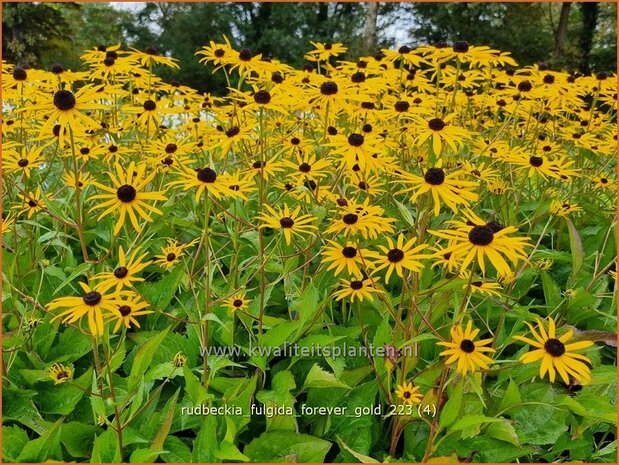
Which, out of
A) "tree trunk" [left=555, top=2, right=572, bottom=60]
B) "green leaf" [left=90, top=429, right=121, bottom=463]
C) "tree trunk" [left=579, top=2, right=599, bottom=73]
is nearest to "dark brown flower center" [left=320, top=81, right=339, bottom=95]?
"green leaf" [left=90, top=429, right=121, bottom=463]

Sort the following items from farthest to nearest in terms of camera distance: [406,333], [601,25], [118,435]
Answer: [601,25], [406,333], [118,435]

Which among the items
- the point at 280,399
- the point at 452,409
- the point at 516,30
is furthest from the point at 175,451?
the point at 516,30

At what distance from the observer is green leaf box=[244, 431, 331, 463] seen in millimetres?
1823

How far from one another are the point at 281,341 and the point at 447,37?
18.4 meters

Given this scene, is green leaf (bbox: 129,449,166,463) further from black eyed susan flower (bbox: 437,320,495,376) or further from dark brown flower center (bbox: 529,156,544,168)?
dark brown flower center (bbox: 529,156,544,168)

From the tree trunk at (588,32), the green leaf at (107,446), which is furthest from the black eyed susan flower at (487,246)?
the tree trunk at (588,32)

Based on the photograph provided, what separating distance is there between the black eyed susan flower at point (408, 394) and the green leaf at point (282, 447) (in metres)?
0.30

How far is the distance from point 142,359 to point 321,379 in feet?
1.99

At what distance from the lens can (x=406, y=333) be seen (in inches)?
74.3

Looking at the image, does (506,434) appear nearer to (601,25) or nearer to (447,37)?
(447,37)

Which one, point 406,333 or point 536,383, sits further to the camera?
point 536,383

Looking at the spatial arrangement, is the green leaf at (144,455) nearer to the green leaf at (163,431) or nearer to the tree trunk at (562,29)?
the green leaf at (163,431)

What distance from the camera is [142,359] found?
1901mm

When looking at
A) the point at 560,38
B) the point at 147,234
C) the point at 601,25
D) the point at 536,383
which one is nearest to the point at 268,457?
the point at 536,383
